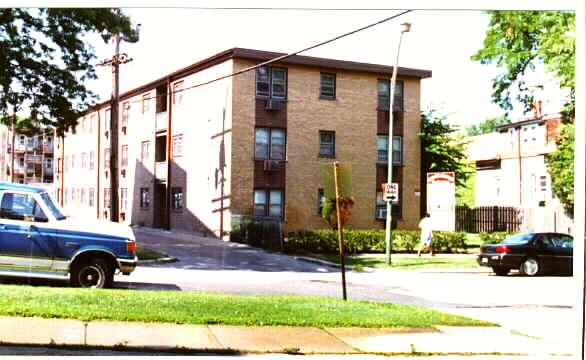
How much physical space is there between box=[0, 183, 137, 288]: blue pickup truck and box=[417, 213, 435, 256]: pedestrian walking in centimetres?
390

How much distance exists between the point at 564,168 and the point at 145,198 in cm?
574

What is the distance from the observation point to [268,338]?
8266 millimetres

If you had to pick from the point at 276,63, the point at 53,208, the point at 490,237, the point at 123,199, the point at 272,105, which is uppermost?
the point at 276,63

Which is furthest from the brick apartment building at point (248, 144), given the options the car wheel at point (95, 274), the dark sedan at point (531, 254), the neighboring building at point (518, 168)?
the dark sedan at point (531, 254)

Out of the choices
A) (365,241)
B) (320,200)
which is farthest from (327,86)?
(365,241)

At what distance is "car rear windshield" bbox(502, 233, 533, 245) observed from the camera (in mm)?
9664

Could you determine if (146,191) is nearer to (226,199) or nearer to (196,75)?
(226,199)

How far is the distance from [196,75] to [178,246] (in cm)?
236

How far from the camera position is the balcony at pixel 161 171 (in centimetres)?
988

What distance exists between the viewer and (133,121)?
31.8 feet

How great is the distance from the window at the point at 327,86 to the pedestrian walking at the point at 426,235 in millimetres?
2123

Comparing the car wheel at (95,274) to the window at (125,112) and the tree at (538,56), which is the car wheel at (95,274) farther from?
the tree at (538,56)

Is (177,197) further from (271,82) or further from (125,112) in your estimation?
(271,82)

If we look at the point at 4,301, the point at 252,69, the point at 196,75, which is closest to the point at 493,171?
the point at 252,69
